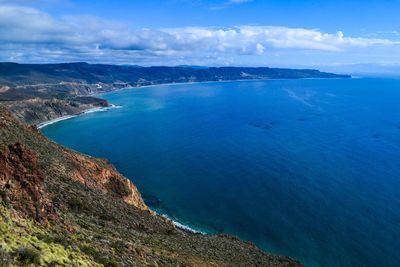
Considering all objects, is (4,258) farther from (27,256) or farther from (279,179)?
(279,179)

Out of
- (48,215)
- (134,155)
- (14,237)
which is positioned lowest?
(134,155)

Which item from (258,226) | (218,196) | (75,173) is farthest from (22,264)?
(218,196)

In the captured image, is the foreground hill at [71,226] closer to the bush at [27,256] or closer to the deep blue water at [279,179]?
the bush at [27,256]

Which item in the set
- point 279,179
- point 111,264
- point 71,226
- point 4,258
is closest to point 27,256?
point 4,258

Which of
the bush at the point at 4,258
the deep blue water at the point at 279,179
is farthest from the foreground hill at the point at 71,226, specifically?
the deep blue water at the point at 279,179

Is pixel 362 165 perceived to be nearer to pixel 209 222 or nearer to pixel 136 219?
pixel 209 222
